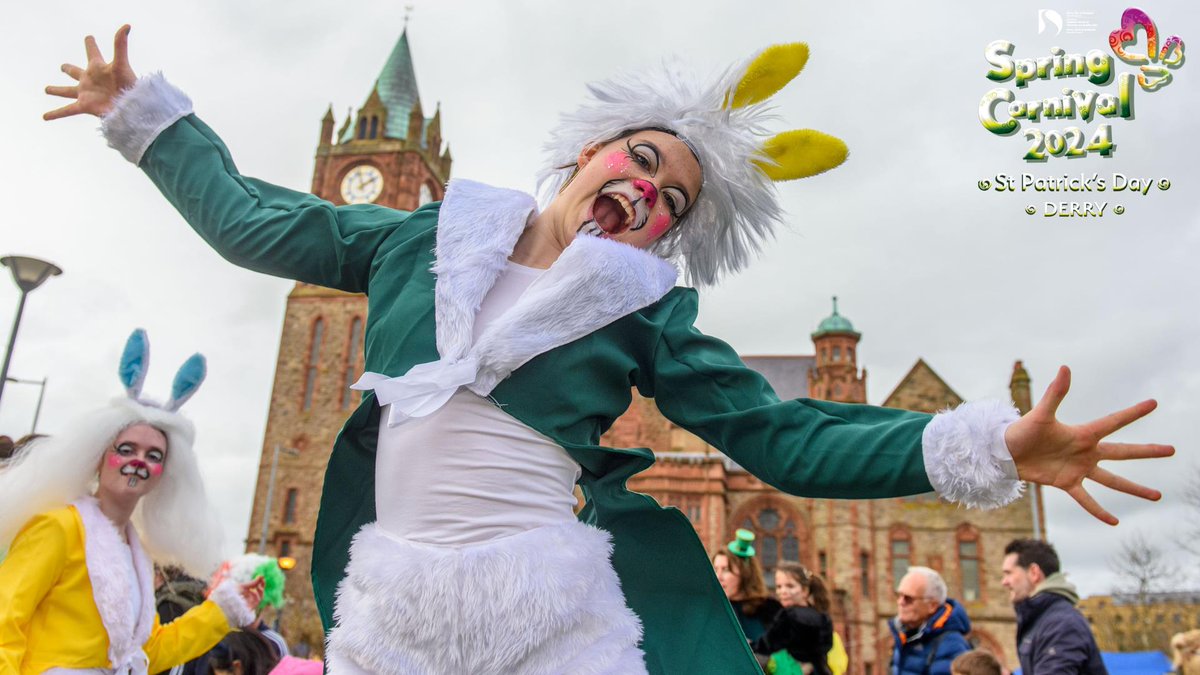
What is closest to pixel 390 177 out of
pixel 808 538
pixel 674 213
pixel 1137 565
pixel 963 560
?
pixel 808 538

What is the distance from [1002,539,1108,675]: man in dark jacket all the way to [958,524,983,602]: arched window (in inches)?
983

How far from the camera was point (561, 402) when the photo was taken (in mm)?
1911

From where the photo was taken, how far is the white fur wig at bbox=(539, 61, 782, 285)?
232 cm

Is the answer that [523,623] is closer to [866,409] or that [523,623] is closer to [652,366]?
[652,366]

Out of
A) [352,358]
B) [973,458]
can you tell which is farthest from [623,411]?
[352,358]

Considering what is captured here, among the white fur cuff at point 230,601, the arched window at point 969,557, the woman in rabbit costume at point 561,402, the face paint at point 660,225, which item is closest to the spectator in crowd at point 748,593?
the white fur cuff at point 230,601

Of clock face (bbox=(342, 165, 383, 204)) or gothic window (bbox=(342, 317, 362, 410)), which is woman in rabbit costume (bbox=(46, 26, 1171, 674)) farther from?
clock face (bbox=(342, 165, 383, 204))

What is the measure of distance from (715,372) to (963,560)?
95.3ft

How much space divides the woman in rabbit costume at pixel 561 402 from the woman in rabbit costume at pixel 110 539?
4.21 ft

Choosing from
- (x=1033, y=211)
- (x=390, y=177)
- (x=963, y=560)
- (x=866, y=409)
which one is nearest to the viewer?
(x=866, y=409)

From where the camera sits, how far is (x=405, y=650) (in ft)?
5.60

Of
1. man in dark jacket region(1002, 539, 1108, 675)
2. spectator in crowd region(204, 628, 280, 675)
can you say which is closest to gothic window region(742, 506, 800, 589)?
man in dark jacket region(1002, 539, 1108, 675)

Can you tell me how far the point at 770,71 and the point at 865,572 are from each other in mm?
28396

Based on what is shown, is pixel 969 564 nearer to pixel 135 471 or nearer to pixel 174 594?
pixel 174 594
